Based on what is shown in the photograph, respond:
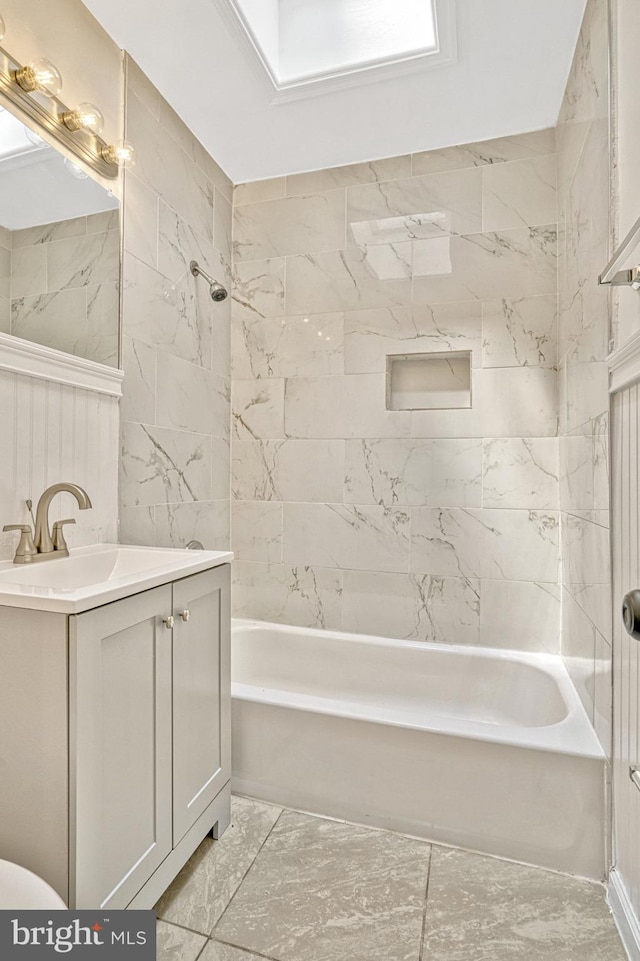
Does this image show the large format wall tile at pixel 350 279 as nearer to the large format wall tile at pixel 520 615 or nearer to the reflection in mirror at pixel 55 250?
the reflection in mirror at pixel 55 250

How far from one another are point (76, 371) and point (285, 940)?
65.1 inches

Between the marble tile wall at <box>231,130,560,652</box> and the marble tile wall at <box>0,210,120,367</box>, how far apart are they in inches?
36.0

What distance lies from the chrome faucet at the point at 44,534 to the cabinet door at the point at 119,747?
43 centimetres

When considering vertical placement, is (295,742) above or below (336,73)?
below

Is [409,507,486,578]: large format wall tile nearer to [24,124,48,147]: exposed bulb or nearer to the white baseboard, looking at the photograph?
the white baseboard

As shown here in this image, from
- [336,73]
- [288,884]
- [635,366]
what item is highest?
[336,73]

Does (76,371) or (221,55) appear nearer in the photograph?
(76,371)

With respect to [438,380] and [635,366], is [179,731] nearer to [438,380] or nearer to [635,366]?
[635,366]

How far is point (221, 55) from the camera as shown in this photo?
183 centimetres

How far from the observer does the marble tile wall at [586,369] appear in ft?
4.72

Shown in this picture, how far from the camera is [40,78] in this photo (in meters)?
1.47

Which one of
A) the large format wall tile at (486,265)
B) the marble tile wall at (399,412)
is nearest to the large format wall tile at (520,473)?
the marble tile wall at (399,412)

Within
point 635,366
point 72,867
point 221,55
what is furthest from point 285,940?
point 221,55

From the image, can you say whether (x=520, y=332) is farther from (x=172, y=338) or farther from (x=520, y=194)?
(x=172, y=338)
